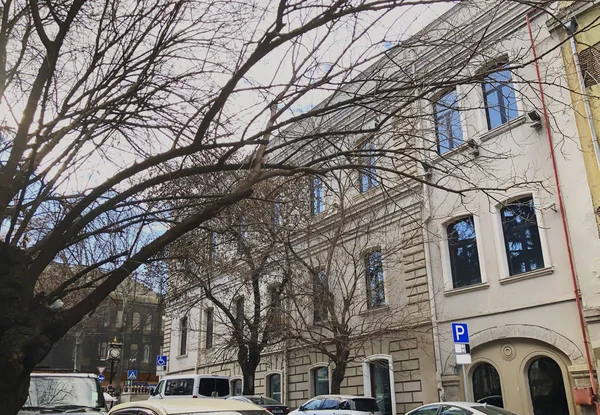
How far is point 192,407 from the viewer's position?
5.34 metres

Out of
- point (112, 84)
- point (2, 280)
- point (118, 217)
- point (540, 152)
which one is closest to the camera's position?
point (2, 280)

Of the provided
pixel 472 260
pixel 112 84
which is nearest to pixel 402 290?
pixel 472 260

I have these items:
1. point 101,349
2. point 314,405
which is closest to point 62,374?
point 314,405

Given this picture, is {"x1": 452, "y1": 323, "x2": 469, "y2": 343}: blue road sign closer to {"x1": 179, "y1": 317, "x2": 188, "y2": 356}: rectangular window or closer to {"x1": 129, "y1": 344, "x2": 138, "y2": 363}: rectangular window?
{"x1": 179, "y1": 317, "x2": 188, "y2": 356}: rectangular window

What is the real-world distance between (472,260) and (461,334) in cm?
378

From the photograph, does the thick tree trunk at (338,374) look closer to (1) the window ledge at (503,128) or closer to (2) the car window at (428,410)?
(2) the car window at (428,410)

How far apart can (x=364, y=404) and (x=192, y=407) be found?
36.0ft

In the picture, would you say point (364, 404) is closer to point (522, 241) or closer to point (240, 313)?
point (522, 241)

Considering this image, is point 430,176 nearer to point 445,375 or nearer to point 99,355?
point 445,375

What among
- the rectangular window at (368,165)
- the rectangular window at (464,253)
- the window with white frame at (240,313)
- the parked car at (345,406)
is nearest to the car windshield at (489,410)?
the parked car at (345,406)

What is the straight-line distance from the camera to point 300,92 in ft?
24.9

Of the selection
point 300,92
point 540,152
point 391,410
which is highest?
point 540,152

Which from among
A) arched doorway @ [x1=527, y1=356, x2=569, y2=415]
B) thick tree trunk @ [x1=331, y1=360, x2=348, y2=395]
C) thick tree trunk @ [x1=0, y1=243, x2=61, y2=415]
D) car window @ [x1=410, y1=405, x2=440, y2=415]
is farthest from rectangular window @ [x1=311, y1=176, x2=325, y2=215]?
arched doorway @ [x1=527, y1=356, x2=569, y2=415]

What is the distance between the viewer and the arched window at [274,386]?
974 inches
